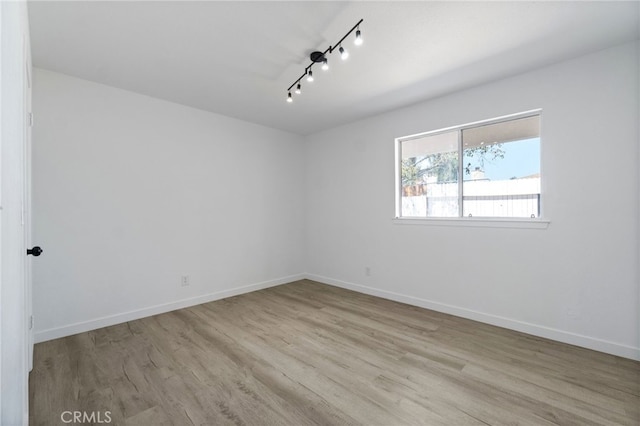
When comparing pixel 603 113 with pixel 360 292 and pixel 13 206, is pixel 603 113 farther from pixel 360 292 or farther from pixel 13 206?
pixel 13 206

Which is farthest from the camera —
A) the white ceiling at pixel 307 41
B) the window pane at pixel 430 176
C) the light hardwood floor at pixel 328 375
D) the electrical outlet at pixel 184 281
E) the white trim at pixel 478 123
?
the electrical outlet at pixel 184 281

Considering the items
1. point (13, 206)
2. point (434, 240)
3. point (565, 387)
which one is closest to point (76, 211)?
point (13, 206)

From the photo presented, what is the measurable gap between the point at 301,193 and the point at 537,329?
3875mm

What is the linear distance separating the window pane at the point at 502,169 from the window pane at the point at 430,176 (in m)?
0.15

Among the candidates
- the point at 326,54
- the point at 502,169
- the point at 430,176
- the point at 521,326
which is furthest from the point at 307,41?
the point at 521,326

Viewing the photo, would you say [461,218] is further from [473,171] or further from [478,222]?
[473,171]

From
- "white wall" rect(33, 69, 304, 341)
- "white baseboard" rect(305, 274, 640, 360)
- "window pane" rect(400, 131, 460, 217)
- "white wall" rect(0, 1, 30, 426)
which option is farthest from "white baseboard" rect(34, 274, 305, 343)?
"window pane" rect(400, 131, 460, 217)

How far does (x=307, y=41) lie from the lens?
2289mm

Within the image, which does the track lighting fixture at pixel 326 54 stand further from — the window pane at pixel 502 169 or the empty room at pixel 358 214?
the window pane at pixel 502 169

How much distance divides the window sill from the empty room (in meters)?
0.02

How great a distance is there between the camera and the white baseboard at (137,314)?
271 centimetres

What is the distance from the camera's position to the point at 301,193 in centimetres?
522

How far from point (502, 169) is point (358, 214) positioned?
6.60ft

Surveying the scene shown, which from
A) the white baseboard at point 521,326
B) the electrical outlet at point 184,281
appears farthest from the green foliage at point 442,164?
the electrical outlet at point 184,281
